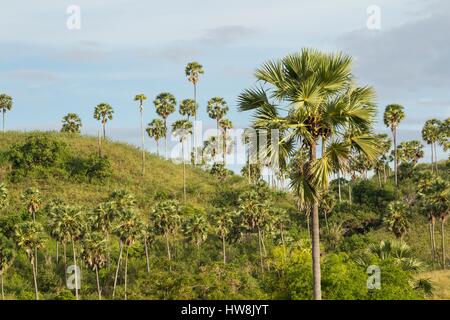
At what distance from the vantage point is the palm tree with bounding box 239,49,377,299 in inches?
567

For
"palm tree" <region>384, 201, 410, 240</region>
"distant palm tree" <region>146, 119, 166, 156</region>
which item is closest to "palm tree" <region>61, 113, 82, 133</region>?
"distant palm tree" <region>146, 119, 166, 156</region>

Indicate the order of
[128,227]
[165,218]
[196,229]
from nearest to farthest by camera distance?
[128,227], [165,218], [196,229]

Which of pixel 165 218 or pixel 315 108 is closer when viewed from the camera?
pixel 315 108

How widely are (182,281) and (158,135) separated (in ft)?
317

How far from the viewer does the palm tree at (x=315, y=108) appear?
1439cm

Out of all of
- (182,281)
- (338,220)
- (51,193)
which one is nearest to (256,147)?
(182,281)

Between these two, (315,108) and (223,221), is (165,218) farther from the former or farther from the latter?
(315,108)

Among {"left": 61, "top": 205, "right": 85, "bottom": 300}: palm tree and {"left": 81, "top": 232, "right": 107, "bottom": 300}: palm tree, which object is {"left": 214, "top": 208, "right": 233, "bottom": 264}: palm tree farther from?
{"left": 61, "top": 205, "right": 85, "bottom": 300}: palm tree

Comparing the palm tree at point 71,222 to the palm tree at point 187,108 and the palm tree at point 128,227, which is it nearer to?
the palm tree at point 128,227

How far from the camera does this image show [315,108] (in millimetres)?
14469

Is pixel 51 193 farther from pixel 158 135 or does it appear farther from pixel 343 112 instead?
pixel 343 112

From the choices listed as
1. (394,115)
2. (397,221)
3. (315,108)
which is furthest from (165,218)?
(315,108)

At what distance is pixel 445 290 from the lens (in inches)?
2201

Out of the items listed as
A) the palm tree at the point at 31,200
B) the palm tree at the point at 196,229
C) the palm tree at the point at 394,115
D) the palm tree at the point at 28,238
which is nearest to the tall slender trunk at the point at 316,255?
the palm tree at the point at 28,238
